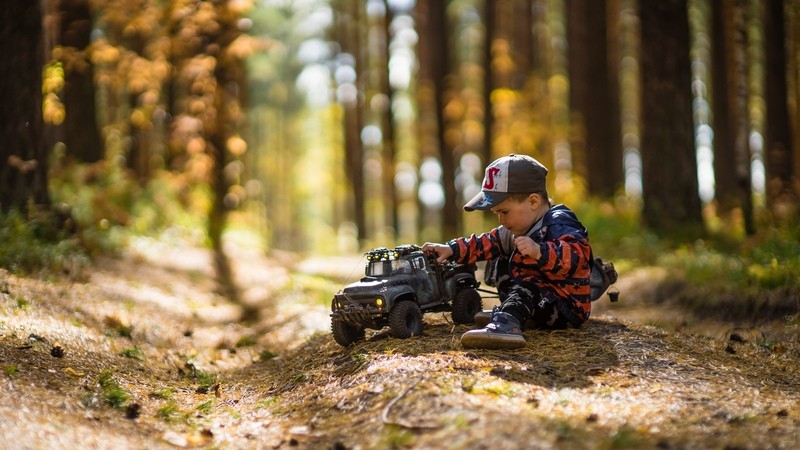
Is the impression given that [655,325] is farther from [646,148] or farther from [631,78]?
[631,78]

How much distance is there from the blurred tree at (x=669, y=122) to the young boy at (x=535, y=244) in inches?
268

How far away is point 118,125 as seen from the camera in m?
17.6

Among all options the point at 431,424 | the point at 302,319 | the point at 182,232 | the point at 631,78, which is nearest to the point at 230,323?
the point at 302,319

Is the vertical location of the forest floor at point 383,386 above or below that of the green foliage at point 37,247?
below

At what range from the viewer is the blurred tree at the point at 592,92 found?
53.5 feet

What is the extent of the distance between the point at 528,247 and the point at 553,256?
0.78 ft

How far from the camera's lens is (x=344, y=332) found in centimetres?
493

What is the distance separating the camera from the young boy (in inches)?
187

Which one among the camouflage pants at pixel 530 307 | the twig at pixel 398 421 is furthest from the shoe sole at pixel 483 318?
the twig at pixel 398 421

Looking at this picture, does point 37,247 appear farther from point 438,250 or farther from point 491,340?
point 491,340

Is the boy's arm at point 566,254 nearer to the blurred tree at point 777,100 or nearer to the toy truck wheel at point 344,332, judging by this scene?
the toy truck wheel at point 344,332

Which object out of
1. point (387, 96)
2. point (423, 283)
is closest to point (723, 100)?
point (387, 96)

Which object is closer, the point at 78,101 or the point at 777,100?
the point at 78,101

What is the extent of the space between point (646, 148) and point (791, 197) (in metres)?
4.89
